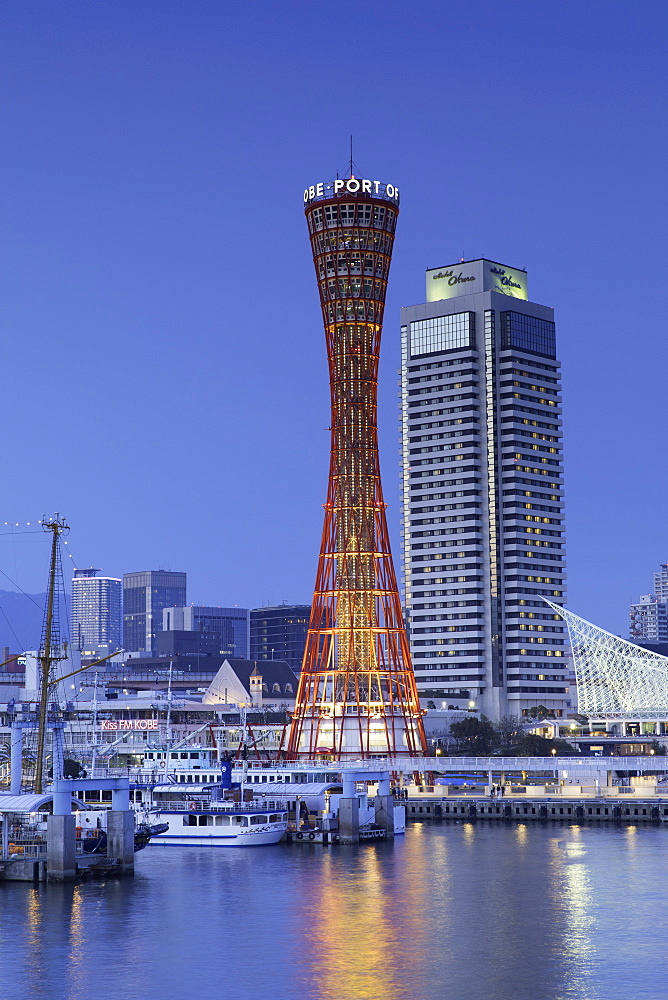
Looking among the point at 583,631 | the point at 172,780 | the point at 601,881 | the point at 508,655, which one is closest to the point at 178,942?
the point at 601,881

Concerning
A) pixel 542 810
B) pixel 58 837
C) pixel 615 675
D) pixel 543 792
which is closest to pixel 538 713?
pixel 615 675

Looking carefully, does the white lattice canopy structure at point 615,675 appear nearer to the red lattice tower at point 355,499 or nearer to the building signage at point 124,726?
the red lattice tower at point 355,499

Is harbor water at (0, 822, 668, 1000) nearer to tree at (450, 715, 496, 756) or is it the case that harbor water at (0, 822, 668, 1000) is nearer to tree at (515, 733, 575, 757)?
tree at (515, 733, 575, 757)

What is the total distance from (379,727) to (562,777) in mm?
15465

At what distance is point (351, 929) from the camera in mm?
55125

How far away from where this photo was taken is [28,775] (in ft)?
363

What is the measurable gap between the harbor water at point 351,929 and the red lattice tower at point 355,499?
41.2 metres

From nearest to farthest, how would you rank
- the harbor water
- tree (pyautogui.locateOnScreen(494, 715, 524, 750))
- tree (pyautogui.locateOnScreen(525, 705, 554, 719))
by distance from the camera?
the harbor water, tree (pyautogui.locateOnScreen(494, 715, 524, 750)), tree (pyautogui.locateOnScreen(525, 705, 554, 719))

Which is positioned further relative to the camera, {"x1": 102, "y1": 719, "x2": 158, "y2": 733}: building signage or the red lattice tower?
{"x1": 102, "y1": 719, "x2": 158, "y2": 733}: building signage

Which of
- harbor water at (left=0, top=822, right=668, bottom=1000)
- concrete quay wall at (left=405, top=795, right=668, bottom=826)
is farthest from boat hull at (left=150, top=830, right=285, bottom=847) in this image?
concrete quay wall at (left=405, top=795, right=668, bottom=826)

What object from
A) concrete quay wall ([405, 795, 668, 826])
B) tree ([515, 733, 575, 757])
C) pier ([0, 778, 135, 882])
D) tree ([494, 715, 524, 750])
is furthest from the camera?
tree ([494, 715, 524, 750])

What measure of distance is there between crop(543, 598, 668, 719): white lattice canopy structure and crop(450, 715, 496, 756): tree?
12.1 m

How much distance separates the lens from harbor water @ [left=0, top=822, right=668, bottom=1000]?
46.0 meters

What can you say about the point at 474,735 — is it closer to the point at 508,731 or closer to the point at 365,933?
the point at 508,731
